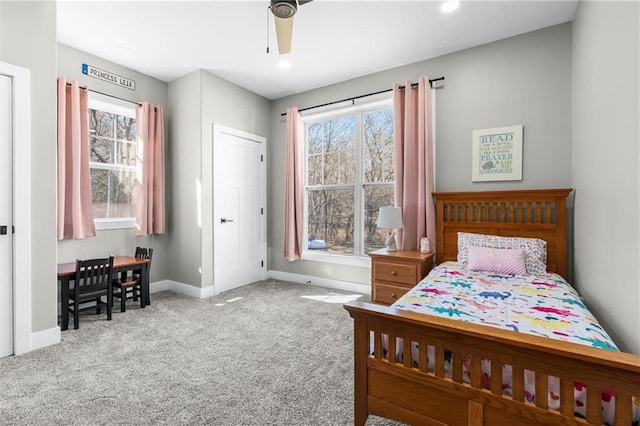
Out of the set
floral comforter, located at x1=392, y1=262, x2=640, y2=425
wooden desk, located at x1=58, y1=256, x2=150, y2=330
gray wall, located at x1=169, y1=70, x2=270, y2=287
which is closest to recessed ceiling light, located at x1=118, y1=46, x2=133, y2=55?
gray wall, located at x1=169, y1=70, x2=270, y2=287

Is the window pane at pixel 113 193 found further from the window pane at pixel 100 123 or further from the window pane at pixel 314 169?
the window pane at pixel 314 169

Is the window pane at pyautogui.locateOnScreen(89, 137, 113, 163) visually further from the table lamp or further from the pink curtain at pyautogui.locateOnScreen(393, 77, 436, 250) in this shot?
the pink curtain at pyautogui.locateOnScreen(393, 77, 436, 250)

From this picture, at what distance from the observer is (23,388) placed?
1.84 m

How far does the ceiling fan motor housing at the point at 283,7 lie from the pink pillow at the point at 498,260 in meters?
2.39

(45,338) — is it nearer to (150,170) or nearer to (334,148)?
(150,170)

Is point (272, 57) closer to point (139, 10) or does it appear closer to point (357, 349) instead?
point (139, 10)

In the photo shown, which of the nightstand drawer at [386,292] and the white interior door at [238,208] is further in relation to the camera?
the white interior door at [238,208]

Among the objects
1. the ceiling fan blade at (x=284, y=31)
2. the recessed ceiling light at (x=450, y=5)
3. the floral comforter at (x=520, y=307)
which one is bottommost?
the floral comforter at (x=520, y=307)

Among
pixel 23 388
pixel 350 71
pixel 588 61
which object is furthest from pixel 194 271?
pixel 588 61

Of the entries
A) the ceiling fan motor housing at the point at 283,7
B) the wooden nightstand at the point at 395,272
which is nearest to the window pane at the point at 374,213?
the wooden nightstand at the point at 395,272

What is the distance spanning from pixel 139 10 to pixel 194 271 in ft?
9.17

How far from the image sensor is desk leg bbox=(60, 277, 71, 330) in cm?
268

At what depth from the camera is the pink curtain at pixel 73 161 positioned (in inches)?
→ 119

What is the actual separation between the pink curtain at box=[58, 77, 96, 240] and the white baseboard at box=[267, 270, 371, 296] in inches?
99.4
